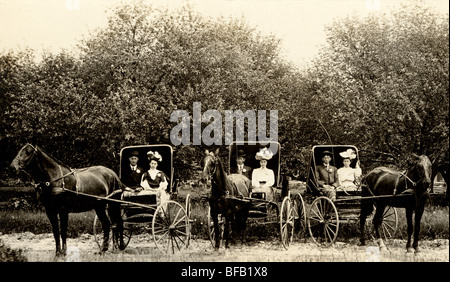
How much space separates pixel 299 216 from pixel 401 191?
213 centimetres

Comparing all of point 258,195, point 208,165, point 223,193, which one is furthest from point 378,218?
point 208,165

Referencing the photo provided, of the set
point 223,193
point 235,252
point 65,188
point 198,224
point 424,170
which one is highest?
point 424,170

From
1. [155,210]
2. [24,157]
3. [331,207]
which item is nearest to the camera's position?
[24,157]

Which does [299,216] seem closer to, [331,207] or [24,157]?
[331,207]

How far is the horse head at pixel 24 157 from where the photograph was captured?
33.6ft

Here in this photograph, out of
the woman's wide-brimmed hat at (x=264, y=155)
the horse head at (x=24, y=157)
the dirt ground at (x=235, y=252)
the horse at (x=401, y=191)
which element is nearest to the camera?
the horse head at (x=24, y=157)

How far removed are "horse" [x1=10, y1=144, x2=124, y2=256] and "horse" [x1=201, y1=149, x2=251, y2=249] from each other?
1.87m

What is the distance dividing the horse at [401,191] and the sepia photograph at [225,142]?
3cm

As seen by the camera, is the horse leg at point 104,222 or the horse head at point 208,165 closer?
the horse head at point 208,165

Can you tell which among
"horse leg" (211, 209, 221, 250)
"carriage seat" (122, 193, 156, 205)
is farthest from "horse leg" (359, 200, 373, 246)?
"carriage seat" (122, 193, 156, 205)

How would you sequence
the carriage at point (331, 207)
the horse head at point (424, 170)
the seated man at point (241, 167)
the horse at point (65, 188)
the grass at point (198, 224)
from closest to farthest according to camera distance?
the horse at point (65, 188), the horse head at point (424, 170), the carriage at point (331, 207), the grass at point (198, 224), the seated man at point (241, 167)

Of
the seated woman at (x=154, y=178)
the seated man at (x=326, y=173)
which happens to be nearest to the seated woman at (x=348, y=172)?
the seated man at (x=326, y=173)

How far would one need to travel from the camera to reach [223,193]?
11.0 m

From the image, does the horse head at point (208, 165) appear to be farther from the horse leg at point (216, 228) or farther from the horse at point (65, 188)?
the horse at point (65, 188)
